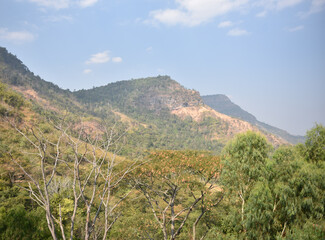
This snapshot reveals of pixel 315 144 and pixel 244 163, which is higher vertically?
pixel 315 144

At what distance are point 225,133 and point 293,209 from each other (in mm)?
182796

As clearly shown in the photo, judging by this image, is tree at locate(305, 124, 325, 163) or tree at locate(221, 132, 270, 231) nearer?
tree at locate(221, 132, 270, 231)

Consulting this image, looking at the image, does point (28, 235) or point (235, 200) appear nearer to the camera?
point (28, 235)

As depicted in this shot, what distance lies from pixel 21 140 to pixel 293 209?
5485 centimetres

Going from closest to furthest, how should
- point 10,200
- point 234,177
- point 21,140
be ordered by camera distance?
1. point 234,177
2. point 10,200
3. point 21,140

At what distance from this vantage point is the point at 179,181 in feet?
37.7

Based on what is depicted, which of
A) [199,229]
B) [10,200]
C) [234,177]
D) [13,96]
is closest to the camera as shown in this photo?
[234,177]

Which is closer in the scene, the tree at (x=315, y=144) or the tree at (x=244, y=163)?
the tree at (x=244, y=163)

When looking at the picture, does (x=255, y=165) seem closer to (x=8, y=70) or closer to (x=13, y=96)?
(x=13, y=96)

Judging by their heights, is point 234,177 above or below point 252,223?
above

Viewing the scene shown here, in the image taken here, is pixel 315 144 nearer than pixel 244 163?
No

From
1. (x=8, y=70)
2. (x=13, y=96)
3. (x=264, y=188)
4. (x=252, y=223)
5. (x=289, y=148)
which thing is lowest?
(x=252, y=223)

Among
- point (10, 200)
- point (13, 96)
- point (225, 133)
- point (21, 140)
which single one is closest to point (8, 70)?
point (13, 96)

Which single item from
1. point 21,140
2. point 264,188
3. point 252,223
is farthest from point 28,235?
point 21,140
